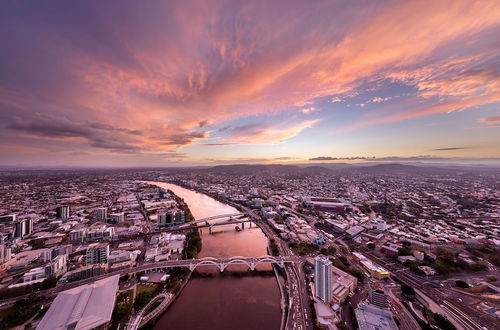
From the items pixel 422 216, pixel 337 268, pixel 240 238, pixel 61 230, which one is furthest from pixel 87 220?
pixel 422 216

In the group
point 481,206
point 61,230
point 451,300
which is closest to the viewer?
point 451,300

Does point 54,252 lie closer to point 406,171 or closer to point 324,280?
point 324,280

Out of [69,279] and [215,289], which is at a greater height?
[69,279]

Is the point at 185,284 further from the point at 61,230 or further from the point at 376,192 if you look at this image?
the point at 376,192

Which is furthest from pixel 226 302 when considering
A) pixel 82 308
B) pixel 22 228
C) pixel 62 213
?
pixel 62 213

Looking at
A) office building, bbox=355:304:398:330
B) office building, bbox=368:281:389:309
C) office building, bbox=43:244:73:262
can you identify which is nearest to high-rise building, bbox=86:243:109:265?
office building, bbox=43:244:73:262

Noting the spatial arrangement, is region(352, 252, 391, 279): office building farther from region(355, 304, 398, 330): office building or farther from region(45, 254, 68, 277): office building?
region(45, 254, 68, 277): office building
